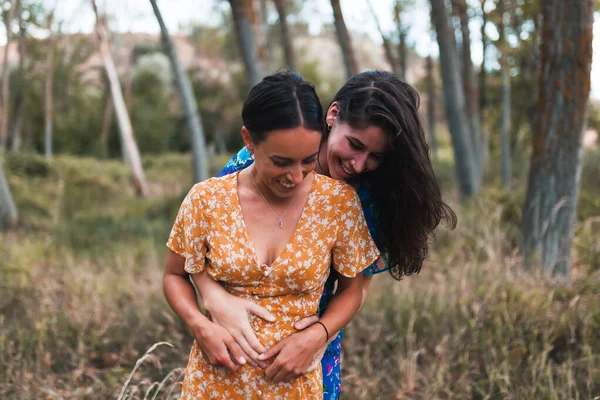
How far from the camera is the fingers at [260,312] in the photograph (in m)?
1.89

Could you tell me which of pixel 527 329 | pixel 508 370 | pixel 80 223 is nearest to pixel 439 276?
pixel 527 329

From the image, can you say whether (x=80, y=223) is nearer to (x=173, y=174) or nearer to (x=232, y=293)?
(x=232, y=293)

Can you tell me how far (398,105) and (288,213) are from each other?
1.92 ft

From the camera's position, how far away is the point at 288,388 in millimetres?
1944

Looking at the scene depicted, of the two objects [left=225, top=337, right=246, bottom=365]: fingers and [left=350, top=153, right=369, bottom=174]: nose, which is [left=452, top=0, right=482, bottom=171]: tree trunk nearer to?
[left=350, top=153, right=369, bottom=174]: nose

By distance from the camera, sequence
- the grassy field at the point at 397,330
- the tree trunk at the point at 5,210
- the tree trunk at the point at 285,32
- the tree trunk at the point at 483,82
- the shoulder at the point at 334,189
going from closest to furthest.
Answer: the shoulder at the point at 334,189 → the grassy field at the point at 397,330 → the tree trunk at the point at 5,210 → the tree trunk at the point at 285,32 → the tree trunk at the point at 483,82

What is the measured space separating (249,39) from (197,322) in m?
4.63

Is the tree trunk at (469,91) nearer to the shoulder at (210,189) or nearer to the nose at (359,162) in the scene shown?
the nose at (359,162)

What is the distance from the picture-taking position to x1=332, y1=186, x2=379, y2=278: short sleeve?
6.48ft

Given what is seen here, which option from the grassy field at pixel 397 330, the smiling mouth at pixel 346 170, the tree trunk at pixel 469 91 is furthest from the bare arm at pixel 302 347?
the tree trunk at pixel 469 91

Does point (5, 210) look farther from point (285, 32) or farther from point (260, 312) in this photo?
point (260, 312)

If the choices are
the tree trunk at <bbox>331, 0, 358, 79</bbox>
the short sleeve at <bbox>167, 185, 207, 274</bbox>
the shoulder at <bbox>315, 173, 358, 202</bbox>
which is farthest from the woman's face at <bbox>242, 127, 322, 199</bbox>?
the tree trunk at <bbox>331, 0, 358, 79</bbox>

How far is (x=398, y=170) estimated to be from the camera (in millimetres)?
2145

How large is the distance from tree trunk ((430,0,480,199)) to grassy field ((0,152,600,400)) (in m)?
2.13
